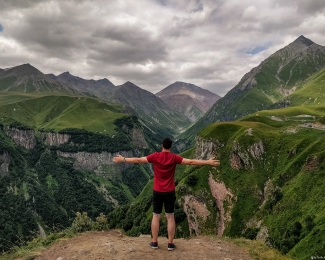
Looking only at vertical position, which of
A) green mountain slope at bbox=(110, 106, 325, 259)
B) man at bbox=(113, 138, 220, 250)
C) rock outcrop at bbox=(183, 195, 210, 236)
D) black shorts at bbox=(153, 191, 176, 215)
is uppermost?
man at bbox=(113, 138, 220, 250)

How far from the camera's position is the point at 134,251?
18.8 meters

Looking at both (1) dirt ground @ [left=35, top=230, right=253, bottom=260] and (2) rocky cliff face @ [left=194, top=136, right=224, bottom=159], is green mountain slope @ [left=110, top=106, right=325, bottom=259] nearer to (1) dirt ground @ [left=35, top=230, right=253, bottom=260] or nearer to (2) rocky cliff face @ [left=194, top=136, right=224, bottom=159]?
(2) rocky cliff face @ [left=194, top=136, right=224, bottom=159]

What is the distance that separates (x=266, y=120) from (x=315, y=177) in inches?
4057

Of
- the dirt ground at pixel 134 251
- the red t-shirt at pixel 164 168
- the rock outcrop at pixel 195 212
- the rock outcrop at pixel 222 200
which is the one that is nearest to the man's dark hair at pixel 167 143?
the red t-shirt at pixel 164 168

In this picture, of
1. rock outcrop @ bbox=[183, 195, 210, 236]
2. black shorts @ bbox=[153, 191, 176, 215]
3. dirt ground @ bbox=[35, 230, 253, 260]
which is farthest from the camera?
rock outcrop @ bbox=[183, 195, 210, 236]

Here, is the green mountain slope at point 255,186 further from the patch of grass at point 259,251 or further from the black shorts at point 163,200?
the black shorts at point 163,200

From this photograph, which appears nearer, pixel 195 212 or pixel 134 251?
pixel 134 251

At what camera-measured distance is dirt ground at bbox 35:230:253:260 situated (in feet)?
59.9

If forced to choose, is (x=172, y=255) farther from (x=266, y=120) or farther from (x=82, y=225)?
(x=266, y=120)

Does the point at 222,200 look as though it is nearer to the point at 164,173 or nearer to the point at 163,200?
the point at 163,200

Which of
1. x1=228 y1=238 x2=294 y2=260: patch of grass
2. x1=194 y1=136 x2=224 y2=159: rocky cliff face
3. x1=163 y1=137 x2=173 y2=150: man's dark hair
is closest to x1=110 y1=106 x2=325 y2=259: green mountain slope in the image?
x1=194 y1=136 x2=224 y2=159: rocky cliff face

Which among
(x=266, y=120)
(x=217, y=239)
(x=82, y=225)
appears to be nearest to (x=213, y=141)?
(x=266, y=120)

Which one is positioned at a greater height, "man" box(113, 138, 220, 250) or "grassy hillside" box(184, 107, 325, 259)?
"man" box(113, 138, 220, 250)

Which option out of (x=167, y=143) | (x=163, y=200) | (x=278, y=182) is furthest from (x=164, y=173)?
(x=278, y=182)
